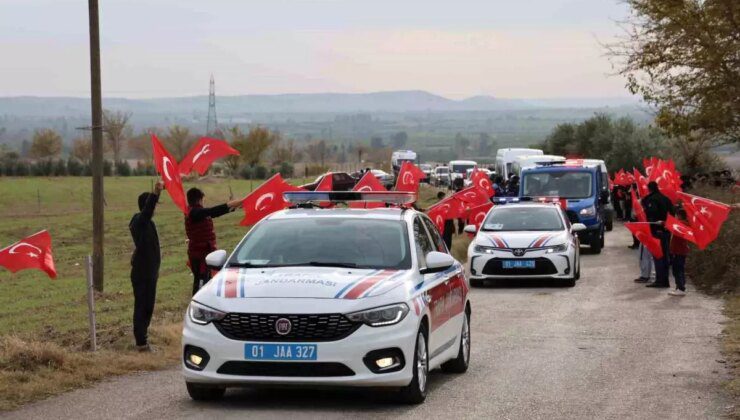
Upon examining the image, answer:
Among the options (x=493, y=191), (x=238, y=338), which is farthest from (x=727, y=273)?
(x=238, y=338)

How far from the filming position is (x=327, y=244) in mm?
10648

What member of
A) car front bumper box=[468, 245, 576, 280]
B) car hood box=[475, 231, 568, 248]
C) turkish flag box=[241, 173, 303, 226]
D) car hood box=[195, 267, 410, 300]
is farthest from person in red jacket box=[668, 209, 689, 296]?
car hood box=[195, 267, 410, 300]

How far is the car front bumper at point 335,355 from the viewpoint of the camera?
9.28 metres

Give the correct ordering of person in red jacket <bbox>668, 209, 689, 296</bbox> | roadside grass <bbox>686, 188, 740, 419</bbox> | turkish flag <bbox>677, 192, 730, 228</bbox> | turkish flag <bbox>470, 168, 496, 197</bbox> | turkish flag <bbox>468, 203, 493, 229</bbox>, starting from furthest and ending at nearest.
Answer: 1. turkish flag <bbox>470, 168, 496, 197</bbox>
2. turkish flag <bbox>468, 203, 493, 229</bbox>
3. person in red jacket <bbox>668, 209, 689, 296</bbox>
4. roadside grass <bbox>686, 188, 740, 419</bbox>
5. turkish flag <bbox>677, 192, 730, 228</bbox>

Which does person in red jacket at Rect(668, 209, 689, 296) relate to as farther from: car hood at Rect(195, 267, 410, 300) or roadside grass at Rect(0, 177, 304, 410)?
car hood at Rect(195, 267, 410, 300)

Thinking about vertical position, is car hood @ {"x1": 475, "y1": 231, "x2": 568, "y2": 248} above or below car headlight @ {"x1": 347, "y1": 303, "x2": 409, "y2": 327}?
below

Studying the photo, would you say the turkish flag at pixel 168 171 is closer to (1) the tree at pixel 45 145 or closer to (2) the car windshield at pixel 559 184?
(2) the car windshield at pixel 559 184

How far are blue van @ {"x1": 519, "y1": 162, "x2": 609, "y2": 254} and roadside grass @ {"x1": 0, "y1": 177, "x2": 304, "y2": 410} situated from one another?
29.2ft

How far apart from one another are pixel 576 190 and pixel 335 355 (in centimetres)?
2327

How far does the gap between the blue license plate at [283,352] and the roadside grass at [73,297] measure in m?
2.16

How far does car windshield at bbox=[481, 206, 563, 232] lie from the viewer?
23.6 m

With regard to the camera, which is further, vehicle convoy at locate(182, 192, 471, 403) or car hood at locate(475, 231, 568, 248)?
car hood at locate(475, 231, 568, 248)

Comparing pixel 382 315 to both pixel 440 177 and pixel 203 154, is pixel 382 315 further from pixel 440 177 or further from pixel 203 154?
pixel 440 177

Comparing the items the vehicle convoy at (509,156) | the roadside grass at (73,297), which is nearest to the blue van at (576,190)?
the roadside grass at (73,297)
